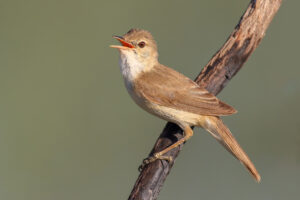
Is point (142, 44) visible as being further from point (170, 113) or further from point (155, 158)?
point (155, 158)

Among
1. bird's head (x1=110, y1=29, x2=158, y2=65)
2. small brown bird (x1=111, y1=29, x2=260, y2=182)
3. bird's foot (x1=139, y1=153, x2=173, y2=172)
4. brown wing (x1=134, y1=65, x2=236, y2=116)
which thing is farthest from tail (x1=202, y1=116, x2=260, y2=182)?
bird's head (x1=110, y1=29, x2=158, y2=65)

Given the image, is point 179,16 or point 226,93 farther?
point 179,16

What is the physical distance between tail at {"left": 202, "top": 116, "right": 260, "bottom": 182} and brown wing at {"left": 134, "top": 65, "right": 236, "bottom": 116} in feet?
0.35

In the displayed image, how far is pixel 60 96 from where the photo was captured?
14.8 ft

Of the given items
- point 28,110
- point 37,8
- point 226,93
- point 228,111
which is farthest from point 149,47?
point 37,8

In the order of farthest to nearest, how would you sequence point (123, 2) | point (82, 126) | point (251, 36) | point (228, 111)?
point (123, 2) → point (82, 126) → point (251, 36) → point (228, 111)

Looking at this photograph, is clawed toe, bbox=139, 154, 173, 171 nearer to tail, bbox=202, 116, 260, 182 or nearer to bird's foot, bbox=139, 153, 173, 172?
bird's foot, bbox=139, 153, 173, 172

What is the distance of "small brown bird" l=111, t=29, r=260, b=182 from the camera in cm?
336

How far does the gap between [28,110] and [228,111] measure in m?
1.85

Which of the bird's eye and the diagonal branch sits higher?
the diagonal branch

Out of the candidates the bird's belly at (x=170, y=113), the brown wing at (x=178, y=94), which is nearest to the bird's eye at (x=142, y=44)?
the brown wing at (x=178, y=94)

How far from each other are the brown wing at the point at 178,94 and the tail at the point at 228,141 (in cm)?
11

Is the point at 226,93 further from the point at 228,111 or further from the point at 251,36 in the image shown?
the point at 228,111

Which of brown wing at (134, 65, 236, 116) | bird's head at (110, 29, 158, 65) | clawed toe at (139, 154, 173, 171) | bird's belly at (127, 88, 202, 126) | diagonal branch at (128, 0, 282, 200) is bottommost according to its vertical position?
clawed toe at (139, 154, 173, 171)
